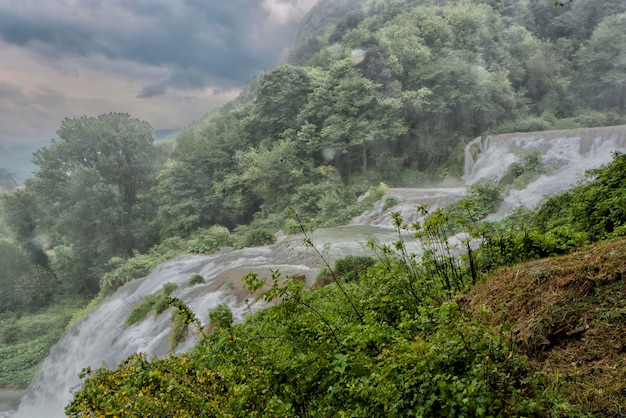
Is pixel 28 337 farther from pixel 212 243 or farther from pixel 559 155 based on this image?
pixel 559 155

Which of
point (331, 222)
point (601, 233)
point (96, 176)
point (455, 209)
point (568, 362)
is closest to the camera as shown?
point (568, 362)

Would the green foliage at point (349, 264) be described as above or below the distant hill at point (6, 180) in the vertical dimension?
below

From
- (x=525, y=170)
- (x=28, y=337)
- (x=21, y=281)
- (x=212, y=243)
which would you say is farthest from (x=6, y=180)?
(x=525, y=170)

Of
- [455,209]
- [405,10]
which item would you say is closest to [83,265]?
[455,209]

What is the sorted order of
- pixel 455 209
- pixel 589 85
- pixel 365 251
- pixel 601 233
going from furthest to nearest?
pixel 589 85, pixel 455 209, pixel 365 251, pixel 601 233

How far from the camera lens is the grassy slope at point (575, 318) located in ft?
6.25

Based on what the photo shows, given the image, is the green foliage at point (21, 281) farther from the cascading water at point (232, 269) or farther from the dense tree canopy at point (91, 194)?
the cascading water at point (232, 269)

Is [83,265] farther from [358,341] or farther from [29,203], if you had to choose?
[358,341]

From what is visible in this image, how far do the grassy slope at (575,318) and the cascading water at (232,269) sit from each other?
6.33 m

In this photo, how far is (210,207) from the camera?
24.6m

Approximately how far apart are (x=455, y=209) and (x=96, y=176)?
70.7 ft

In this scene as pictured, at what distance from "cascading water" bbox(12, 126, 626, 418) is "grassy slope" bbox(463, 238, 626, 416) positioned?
6328 millimetres

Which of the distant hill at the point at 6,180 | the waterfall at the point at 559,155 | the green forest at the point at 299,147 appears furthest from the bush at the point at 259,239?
the distant hill at the point at 6,180

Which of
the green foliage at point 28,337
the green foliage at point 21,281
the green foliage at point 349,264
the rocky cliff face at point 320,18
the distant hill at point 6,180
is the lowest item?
the green foliage at point 28,337
